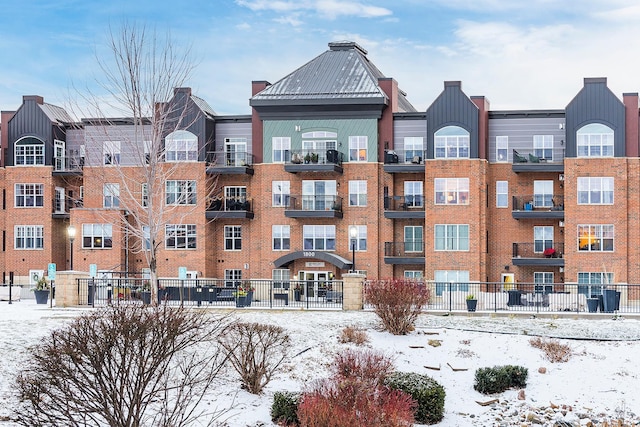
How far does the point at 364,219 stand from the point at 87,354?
39920 mm

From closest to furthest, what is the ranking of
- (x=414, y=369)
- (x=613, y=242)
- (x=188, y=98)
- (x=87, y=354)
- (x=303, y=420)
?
(x=87, y=354)
(x=303, y=420)
(x=414, y=369)
(x=613, y=242)
(x=188, y=98)

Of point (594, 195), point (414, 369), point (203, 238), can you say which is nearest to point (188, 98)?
point (203, 238)

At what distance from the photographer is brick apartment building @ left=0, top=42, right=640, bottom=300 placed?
5069 centimetres

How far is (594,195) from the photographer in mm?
50781

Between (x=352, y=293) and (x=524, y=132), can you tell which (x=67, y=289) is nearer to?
(x=352, y=293)

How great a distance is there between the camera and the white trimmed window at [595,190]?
50625mm

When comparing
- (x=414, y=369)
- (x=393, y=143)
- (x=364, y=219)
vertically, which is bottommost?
(x=414, y=369)

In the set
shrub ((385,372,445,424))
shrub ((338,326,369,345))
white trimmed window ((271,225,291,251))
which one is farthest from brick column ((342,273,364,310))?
white trimmed window ((271,225,291,251))

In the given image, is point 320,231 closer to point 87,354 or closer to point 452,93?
point 452,93

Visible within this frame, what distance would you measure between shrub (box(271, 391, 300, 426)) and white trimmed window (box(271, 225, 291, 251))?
33370mm

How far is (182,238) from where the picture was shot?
54.6 m

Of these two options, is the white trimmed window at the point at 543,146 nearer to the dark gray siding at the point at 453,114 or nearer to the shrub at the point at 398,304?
the dark gray siding at the point at 453,114

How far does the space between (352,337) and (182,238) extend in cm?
2846

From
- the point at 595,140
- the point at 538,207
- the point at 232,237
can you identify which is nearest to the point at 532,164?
the point at 538,207
